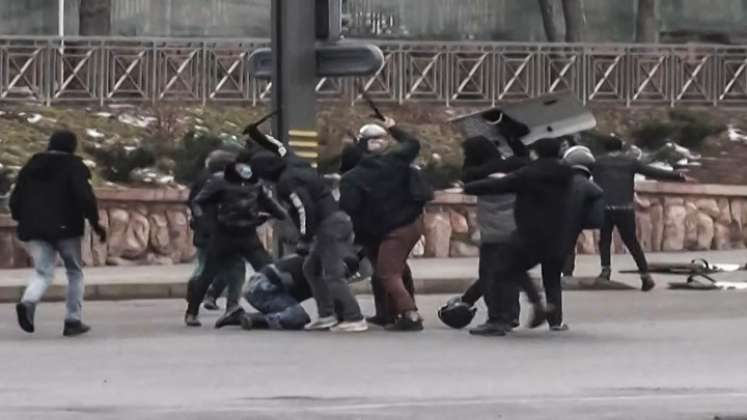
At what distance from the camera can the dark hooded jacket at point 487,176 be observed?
1844cm

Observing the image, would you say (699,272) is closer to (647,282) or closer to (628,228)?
(647,282)

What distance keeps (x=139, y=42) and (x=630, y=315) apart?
11.9m

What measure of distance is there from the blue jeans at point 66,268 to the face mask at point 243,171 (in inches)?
62.4

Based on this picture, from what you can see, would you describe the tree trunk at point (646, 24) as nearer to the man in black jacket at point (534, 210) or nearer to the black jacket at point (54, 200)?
the man in black jacket at point (534, 210)

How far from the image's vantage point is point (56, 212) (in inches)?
720

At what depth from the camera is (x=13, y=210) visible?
61.1 ft

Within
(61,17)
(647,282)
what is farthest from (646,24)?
(647,282)

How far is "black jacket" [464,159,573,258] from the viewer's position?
703 inches

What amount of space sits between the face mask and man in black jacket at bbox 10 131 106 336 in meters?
1.40

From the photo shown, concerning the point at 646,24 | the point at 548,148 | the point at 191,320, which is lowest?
the point at 191,320

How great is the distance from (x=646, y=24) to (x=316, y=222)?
18.1 m

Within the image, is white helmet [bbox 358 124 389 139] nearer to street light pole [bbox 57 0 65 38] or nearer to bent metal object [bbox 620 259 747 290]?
bent metal object [bbox 620 259 747 290]

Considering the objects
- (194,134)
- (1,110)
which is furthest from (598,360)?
(1,110)

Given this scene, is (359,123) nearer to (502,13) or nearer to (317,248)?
(502,13)
